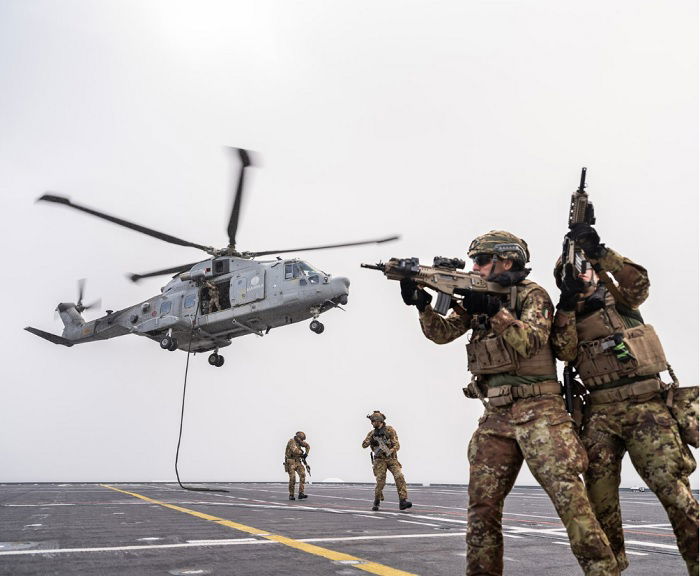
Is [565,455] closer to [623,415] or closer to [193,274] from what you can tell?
[623,415]

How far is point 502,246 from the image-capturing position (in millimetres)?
3994

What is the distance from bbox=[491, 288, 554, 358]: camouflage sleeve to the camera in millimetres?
3527

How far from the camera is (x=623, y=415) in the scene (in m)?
3.85

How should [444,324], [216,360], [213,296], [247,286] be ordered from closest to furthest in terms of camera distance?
[444,324], [247,286], [213,296], [216,360]

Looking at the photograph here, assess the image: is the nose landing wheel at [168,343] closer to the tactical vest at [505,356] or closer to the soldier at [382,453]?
the soldier at [382,453]

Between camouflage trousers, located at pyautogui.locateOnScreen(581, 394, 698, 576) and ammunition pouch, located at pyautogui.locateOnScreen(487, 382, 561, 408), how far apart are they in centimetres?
47

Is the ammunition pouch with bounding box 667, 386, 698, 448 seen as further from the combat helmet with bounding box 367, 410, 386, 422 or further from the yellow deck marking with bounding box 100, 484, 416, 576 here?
the combat helmet with bounding box 367, 410, 386, 422

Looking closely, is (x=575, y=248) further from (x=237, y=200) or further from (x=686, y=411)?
(x=237, y=200)

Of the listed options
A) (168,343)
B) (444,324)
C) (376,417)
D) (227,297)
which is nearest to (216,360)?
(168,343)

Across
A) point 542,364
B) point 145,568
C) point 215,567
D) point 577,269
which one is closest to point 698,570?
point 542,364

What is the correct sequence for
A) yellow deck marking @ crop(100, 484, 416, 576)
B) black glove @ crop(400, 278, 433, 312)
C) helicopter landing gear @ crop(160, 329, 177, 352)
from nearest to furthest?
1. black glove @ crop(400, 278, 433, 312)
2. yellow deck marking @ crop(100, 484, 416, 576)
3. helicopter landing gear @ crop(160, 329, 177, 352)

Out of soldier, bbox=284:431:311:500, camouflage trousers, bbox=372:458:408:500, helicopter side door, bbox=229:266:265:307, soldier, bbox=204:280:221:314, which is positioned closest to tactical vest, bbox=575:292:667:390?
camouflage trousers, bbox=372:458:408:500

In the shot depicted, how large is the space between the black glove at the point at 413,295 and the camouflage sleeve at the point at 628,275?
119cm

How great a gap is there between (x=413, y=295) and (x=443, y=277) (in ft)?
0.80
